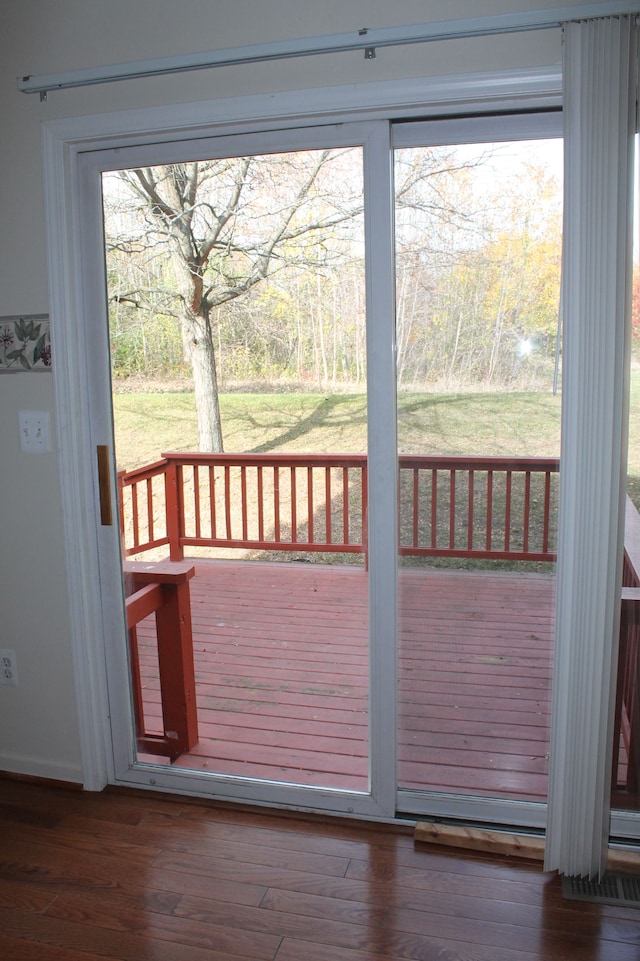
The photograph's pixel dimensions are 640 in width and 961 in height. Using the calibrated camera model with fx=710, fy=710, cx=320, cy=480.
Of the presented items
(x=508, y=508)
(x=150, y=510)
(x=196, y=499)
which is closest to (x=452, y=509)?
(x=508, y=508)

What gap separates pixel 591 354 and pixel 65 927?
1.98 meters

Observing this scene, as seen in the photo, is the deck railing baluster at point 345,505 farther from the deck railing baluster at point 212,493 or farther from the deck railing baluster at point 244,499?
the deck railing baluster at point 212,493

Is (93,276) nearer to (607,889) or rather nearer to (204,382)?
(204,382)

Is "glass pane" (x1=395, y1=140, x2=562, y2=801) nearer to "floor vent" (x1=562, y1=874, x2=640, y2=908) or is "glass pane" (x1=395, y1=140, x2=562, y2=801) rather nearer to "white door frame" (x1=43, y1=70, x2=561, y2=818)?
"white door frame" (x1=43, y1=70, x2=561, y2=818)

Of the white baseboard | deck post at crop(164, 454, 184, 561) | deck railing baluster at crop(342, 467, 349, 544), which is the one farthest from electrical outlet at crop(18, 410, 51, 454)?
the white baseboard

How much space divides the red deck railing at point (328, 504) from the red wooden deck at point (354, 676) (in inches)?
3.6

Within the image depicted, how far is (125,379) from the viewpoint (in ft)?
7.50

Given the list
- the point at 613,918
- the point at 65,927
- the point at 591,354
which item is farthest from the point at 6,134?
the point at 613,918

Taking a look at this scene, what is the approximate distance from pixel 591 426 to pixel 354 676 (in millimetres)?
1173

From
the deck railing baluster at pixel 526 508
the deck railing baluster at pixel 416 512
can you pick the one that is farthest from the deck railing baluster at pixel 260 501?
the deck railing baluster at pixel 526 508

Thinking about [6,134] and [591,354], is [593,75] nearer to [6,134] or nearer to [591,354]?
[591,354]

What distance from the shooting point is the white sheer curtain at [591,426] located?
66.6 inches

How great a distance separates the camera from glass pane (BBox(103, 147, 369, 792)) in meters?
2.09

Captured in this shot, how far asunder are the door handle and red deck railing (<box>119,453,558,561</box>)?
5cm
